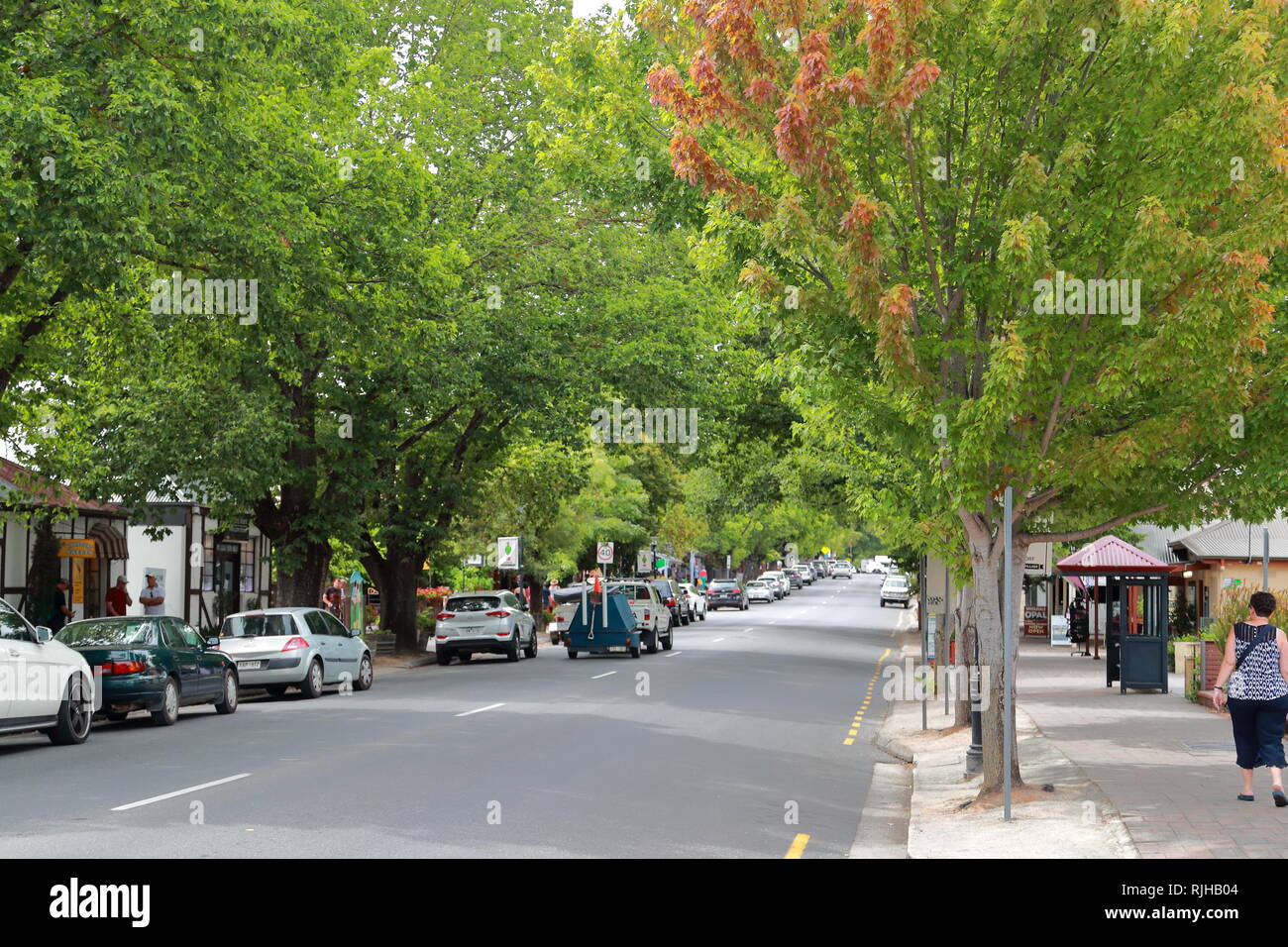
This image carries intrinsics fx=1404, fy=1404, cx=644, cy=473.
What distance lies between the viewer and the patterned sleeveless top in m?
11.3

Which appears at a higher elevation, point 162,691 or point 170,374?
point 170,374

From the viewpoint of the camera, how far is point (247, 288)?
21656 millimetres

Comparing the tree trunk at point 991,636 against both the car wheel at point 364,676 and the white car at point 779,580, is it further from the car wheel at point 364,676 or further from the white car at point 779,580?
the white car at point 779,580

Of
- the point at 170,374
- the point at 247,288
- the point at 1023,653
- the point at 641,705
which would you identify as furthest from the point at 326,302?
the point at 1023,653

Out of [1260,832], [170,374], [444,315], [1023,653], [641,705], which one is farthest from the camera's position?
[1023,653]

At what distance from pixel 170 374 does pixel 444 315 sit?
5.75 meters

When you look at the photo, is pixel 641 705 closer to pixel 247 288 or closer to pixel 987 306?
pixel 247 288

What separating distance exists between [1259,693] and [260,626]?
1742 cm

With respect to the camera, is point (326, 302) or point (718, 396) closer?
point (326, 302)

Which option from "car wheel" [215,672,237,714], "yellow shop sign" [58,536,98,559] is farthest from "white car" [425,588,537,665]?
"car wheel" [215,672,237,714]

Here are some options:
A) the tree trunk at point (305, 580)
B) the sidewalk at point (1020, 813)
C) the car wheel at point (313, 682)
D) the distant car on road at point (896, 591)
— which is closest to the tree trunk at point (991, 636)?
the sidewalk at point (1020, 813)

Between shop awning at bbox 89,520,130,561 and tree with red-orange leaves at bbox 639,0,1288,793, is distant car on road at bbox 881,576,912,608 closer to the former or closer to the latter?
shop awning at bbox 89,520,130,561

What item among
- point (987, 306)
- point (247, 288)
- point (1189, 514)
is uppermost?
point (247, 288)

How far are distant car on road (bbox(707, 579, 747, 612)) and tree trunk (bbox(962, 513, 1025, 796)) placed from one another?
6311 cm
